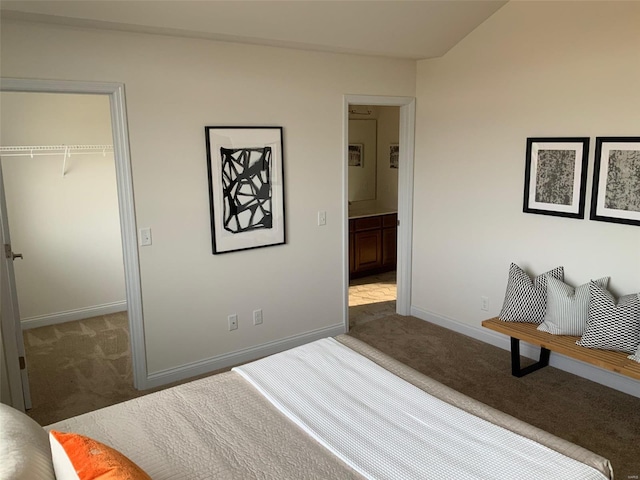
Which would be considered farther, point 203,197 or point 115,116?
point 203,197

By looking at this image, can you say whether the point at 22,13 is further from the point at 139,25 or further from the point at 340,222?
the point at 340,222

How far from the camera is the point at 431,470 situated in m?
1.68

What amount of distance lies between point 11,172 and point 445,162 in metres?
3.84

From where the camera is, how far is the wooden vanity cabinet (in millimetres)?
6078

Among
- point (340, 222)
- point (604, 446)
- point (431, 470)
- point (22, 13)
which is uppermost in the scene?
point (22, 13)

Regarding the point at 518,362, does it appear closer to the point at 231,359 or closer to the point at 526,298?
the point at 526,298

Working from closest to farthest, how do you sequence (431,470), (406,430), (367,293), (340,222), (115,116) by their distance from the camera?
(431,470) < (406,430) < (115,116) < (340,222) < (367,293)

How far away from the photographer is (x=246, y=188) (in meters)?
3.76

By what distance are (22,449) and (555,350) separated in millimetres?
2991

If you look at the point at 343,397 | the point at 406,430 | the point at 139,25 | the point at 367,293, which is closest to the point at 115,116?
the point at 139,25

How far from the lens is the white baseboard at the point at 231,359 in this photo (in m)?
3.60

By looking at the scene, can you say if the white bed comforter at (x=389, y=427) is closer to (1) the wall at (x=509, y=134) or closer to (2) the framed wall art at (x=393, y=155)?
Result: (1) the wall at (x=509, y=134)

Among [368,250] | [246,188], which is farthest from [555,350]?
[368,250]

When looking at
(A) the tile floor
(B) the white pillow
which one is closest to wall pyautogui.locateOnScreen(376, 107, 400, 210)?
(A) the tile floor
